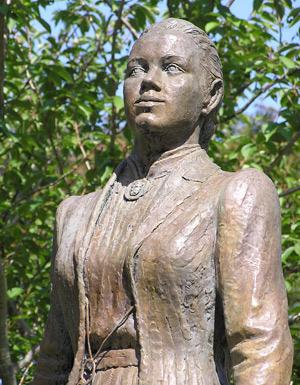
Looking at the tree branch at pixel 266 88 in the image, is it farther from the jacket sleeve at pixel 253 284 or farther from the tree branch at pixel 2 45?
the jacket sleeve at pixel 253 284

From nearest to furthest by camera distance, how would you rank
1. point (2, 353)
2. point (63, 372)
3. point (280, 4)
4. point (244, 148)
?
point (63, 372)
point (2, 353)
point (244, 148)
point (280, 4)

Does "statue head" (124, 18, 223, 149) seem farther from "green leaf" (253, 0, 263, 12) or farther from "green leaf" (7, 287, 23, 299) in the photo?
"green leaf" (7, 287, 23, 299)

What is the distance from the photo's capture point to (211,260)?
4.16m

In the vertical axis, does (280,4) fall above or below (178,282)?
above

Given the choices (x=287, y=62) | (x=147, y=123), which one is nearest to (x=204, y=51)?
(x=147, y=123)

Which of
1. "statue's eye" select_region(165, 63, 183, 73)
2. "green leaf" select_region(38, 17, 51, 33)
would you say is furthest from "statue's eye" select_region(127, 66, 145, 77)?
"green leaf" select_region(38, 17, 51, 33)

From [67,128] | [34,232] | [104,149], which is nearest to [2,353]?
[34,232]

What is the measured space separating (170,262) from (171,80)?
0.78 meters

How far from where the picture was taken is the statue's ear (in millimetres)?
4621

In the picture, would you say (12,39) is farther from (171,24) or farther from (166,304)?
(166,304)

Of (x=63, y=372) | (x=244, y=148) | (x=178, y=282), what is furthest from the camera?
(x=244, y=148)

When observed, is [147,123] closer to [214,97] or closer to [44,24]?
[214,97]

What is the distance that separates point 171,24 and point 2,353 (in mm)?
Answer: 3125

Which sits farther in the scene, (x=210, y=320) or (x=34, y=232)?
(x=34, y=232)
